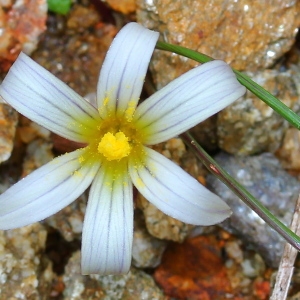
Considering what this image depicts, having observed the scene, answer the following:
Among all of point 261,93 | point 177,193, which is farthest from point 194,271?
point 261,93

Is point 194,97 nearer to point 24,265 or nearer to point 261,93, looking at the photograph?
point 261,93

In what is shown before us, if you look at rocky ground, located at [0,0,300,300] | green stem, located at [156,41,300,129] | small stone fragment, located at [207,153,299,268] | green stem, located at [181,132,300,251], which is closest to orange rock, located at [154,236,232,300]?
rocky ground, located at [0,0,300,300]

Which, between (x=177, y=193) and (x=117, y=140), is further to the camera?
(x=117, y=140)

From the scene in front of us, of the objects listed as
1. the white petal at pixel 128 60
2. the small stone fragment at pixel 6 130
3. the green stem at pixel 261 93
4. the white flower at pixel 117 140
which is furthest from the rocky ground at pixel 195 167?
the white petal at pixel 128 60

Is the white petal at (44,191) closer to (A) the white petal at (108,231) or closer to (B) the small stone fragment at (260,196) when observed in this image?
(A) the white petal at (108,231)

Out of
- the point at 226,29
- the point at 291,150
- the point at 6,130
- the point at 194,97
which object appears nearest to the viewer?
the point at 194,97

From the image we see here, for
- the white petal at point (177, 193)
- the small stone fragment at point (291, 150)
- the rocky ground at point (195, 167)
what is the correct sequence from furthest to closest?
1. the small stone fragment at point (291, 150)
2. the rocky ground at point (195, 167)
3. the white petal at point (177, 193)
